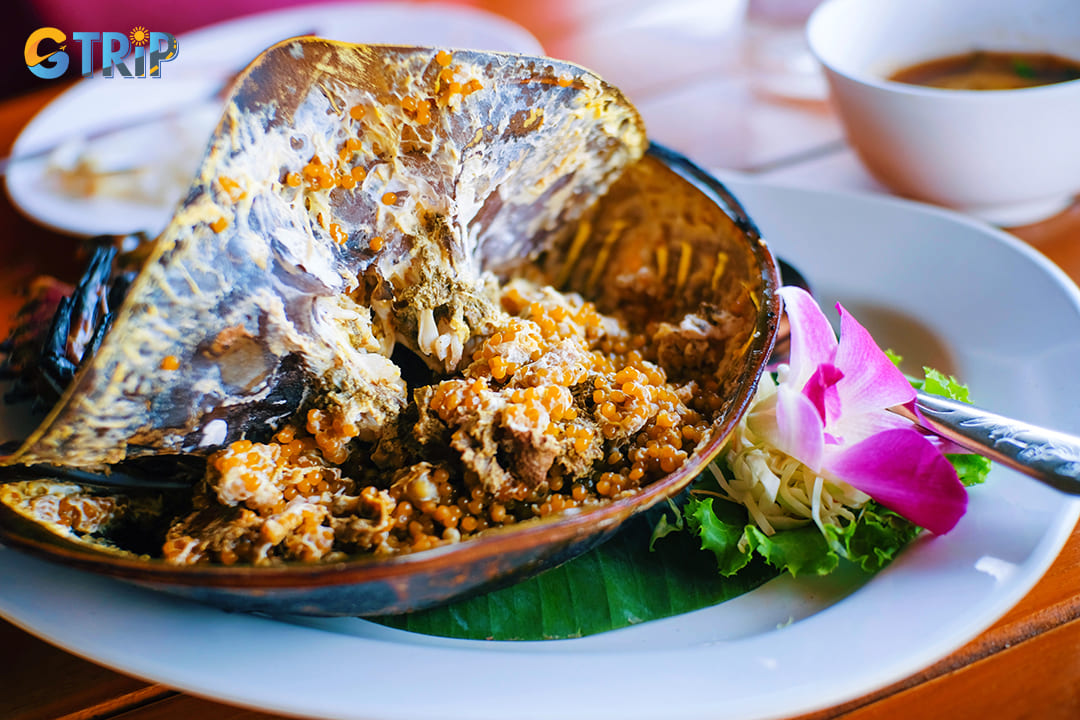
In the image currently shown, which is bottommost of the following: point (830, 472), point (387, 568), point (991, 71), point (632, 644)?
point (632, 644)

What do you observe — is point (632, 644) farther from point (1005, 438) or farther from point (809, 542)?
point (1005, 438)

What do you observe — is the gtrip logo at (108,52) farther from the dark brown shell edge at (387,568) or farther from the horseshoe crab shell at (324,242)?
the dark brown shell edge at (387,568)

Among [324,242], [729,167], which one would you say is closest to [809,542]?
[324,242]

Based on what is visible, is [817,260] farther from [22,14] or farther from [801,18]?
[22,14]

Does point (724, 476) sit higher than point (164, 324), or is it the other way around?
point (164, 324)

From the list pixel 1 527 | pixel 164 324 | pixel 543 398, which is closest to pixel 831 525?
pixel 543 398

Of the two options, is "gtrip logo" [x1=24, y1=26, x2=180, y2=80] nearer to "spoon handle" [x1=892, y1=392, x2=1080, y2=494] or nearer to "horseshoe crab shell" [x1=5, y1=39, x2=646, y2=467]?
"horseshoe crab shell" [x1=5, y1=39, x2=646, y2=467]
